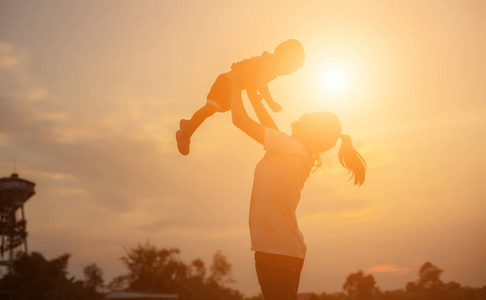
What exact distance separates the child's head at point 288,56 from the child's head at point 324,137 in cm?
78

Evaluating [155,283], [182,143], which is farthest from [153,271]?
[182,143]

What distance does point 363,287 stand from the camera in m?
38.4

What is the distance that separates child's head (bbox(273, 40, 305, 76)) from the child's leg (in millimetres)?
821

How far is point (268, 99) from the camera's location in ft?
16.1

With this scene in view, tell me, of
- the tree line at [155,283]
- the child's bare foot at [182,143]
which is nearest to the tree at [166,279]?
the tree line at [155,283]

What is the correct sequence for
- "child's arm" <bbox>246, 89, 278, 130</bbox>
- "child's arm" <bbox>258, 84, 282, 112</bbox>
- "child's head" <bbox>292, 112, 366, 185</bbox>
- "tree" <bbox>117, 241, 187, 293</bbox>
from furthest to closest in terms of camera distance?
"tree" <bbox>117, 241, 187, 293</bbox>
"child's arm" <bbox>258, 84, 282, 112</bbox>
"child's arm" <bbox>246, 89, 278, 130</bbox>
"child's head" <bbox>292, 112, 366, 185</bbox>

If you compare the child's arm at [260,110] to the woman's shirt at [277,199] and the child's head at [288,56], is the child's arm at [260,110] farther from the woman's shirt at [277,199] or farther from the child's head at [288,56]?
the woman's shirt at [277,199]

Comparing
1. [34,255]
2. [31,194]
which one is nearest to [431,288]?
[34,255]

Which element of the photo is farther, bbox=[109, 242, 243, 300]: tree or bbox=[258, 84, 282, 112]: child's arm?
bbox=[109, 242, 243, 300]: tree

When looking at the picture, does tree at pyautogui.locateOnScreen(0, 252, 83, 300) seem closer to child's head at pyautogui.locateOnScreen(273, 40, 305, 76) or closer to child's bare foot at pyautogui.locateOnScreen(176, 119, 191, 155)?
child's bare foot at pyautogui.locateOnScreen(176, 119, 191, 155)

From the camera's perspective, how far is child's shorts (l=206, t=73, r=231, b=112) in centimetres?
462

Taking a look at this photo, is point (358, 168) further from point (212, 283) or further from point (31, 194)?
point (31, 194)

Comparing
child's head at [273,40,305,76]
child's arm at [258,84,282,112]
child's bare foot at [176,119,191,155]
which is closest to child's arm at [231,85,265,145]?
child's arm at [258,84,282,112]

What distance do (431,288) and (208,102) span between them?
123 ft
